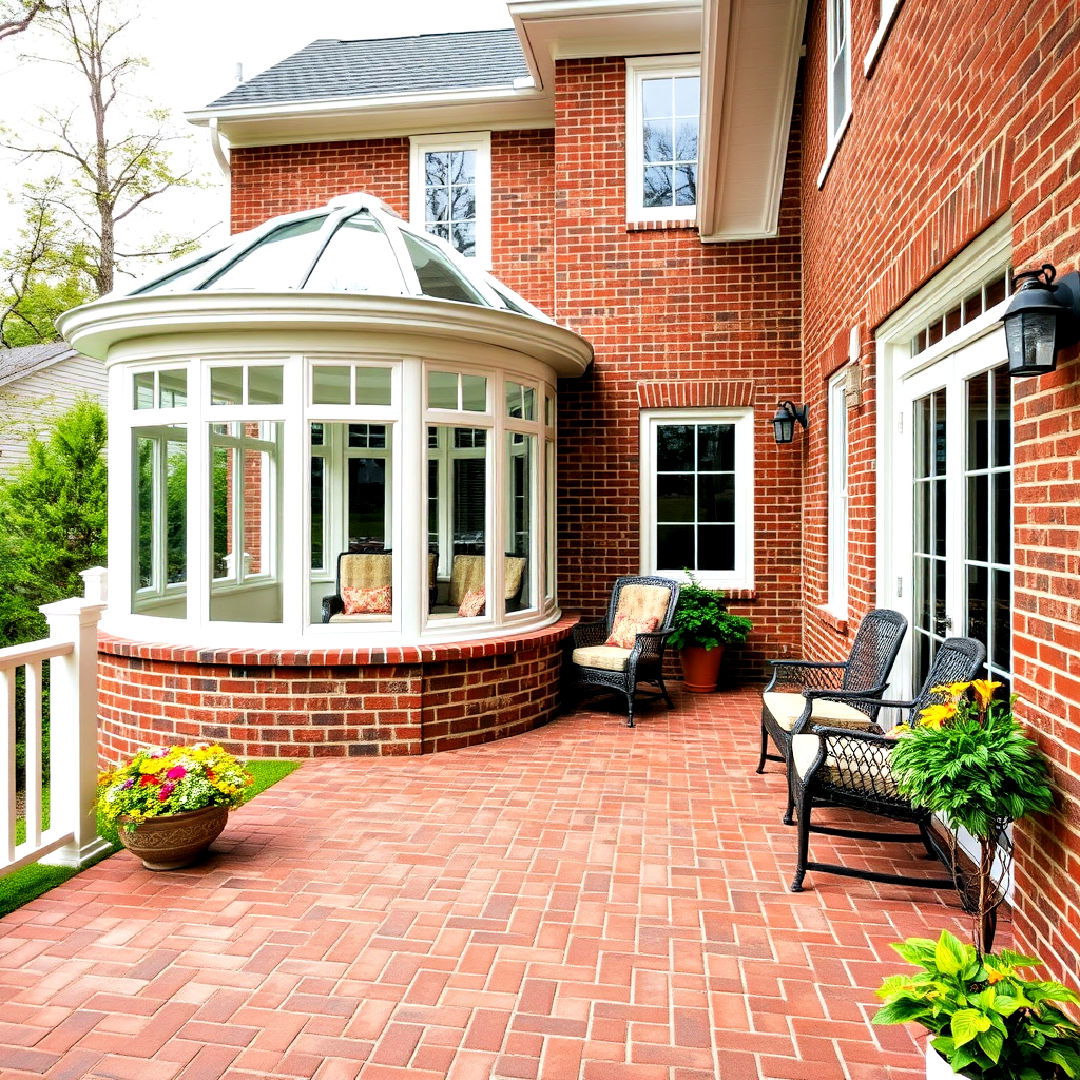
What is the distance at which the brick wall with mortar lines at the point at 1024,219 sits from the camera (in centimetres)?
239

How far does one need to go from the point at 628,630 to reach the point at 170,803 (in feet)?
13.9

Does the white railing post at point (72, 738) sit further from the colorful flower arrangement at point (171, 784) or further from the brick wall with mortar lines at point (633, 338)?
the brick wall with mortar lines at point (633, 338)

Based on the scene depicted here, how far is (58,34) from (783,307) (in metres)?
15.8

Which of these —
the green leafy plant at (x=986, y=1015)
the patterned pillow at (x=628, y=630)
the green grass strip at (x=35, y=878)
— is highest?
the patterned pillow at (x=628, y=630)

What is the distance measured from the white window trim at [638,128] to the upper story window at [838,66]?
1.91m

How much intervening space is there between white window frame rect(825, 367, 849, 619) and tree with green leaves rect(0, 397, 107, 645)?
7.07 metres

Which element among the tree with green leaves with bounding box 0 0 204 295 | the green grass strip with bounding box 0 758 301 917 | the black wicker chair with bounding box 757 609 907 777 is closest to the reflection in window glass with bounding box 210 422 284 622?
the green grass strip with bounding box 0 758 301 917

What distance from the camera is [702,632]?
7.38m

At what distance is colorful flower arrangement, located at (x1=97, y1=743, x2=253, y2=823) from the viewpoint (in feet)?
11.8

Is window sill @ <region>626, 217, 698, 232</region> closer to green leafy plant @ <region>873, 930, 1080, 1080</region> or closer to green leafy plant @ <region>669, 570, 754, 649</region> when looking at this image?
green leafy plant @ <region>669, 570, 754, 649</region>

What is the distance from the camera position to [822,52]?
6.54m

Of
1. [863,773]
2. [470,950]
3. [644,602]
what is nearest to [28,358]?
[644,602]

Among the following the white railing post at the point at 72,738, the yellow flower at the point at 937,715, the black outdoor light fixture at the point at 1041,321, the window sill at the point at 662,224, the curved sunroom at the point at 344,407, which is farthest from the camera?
the window sill at the point at 662,224

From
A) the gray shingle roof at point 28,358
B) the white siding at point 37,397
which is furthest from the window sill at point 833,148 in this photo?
the gray shingle roof at point 28,358
